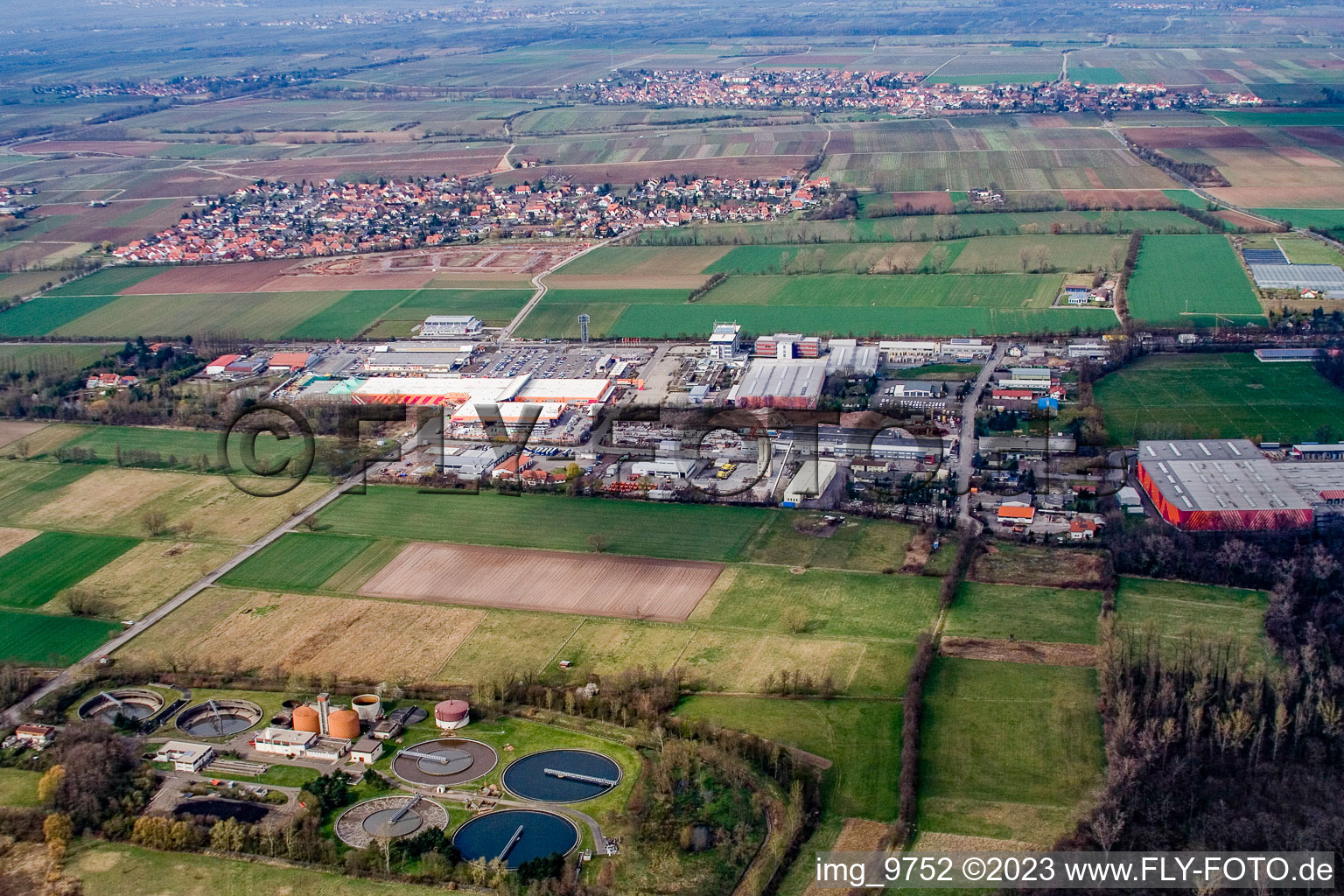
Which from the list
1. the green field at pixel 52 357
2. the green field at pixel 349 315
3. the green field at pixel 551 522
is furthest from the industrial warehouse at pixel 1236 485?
the green field at pixel 52 357

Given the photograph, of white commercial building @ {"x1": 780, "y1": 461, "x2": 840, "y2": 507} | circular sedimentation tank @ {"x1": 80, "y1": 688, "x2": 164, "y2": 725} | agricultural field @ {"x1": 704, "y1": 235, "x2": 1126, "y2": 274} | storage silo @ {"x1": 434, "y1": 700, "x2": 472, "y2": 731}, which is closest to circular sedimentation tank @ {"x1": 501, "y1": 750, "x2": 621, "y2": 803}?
storage silo @ {"x1": 434, "y1": 700, "x2": 472, "y2": 731}

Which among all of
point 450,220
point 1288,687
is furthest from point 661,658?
point 450,220

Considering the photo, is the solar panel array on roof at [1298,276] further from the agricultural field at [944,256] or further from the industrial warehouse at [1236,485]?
the industrial warehouse at [1236,485]

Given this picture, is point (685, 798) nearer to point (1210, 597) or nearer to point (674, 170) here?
point (1210, 597)

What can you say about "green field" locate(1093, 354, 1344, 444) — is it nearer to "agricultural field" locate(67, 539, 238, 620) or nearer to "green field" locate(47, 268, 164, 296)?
"agricultural field" locate(67, 539, 238, 620)

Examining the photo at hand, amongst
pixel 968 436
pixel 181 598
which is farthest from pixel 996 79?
pixel 181 598
